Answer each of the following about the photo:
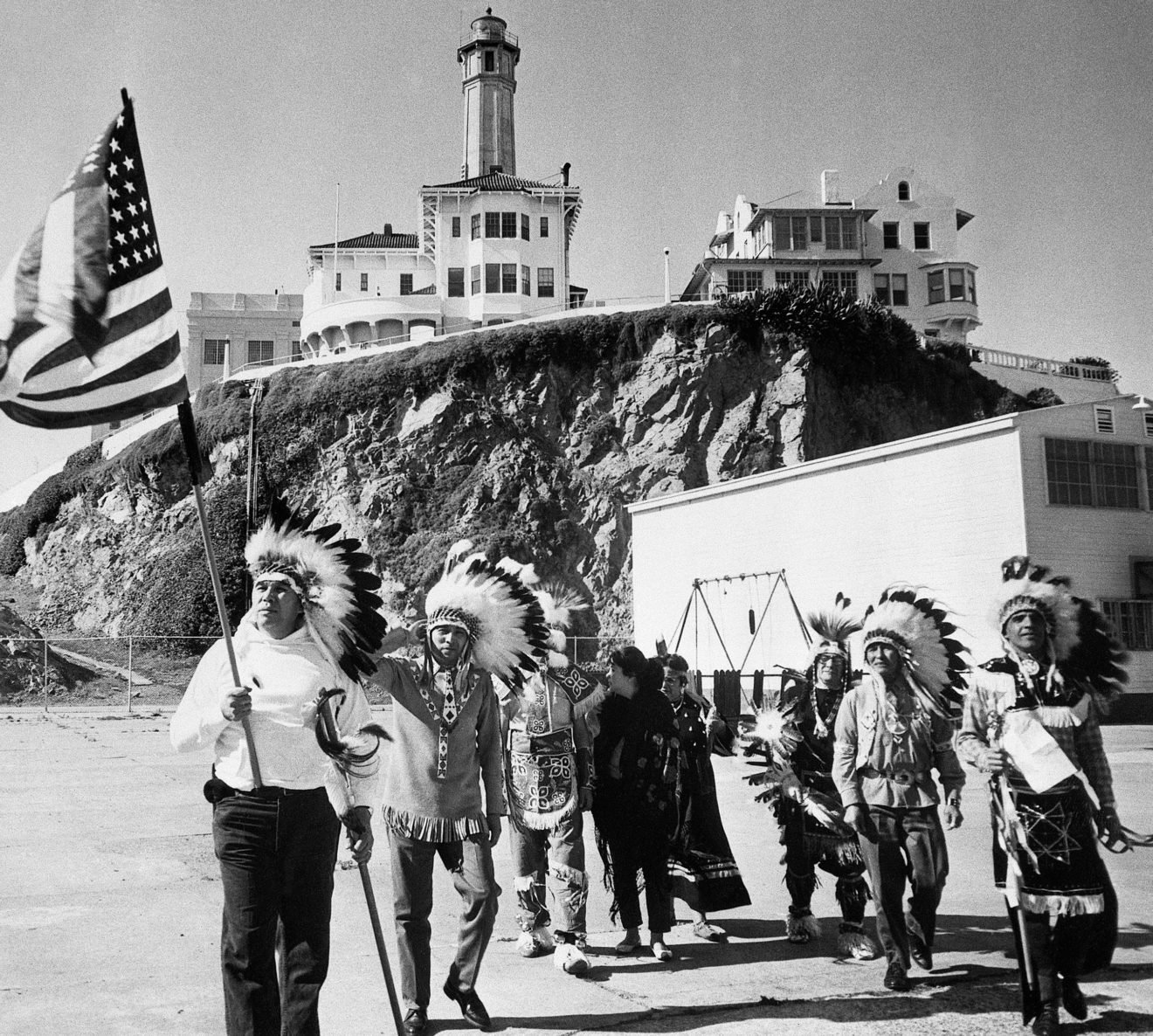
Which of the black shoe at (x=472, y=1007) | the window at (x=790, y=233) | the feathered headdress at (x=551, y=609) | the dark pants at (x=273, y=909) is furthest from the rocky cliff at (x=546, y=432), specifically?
the dark pants at (x=273, y=909)

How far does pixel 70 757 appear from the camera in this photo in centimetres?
1669

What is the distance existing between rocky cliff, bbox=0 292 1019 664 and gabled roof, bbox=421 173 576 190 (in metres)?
14.1

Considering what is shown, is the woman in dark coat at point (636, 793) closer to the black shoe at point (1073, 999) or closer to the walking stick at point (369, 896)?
the black shoe at point (1073, 999)

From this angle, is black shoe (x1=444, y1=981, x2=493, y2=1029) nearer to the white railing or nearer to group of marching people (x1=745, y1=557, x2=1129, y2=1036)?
group of marching people (x1=745, y1=557, x2=1129, y2=1036)

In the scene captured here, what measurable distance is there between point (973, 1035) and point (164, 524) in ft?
162

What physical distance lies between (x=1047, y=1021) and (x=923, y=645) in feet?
6.60

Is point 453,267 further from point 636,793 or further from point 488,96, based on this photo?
point 636,793

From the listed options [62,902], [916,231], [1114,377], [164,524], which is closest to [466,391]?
[164,524]

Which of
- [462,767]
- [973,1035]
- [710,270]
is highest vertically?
[710,270]

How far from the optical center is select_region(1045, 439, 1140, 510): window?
2327 centimetres

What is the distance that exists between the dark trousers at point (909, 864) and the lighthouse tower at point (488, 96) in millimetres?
65429

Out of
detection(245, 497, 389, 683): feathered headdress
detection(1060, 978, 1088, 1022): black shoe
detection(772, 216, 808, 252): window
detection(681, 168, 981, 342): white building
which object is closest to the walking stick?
detection(245, 497, 389, 683): feathered headdress

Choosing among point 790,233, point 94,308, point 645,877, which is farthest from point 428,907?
point 790,233

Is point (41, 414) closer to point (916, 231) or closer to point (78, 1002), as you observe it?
point (78, 1002)
